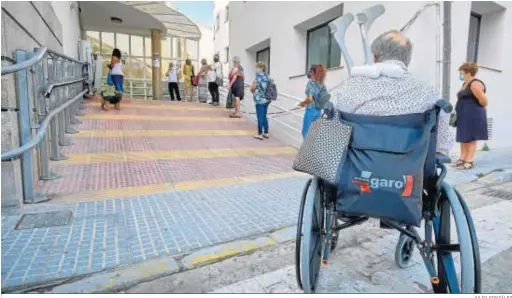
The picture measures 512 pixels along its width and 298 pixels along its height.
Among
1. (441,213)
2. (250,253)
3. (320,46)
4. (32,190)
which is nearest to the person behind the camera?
(441,213)

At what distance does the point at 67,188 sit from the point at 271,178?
2.50 meters

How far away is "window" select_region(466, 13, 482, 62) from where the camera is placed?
25.4ft

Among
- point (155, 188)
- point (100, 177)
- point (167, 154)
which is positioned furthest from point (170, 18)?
point (155, 188)

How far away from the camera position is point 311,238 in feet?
6.39

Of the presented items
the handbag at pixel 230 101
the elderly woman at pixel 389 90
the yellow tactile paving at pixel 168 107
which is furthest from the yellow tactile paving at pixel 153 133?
the elderly woman at pixel 389 90

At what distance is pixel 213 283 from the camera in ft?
7.34

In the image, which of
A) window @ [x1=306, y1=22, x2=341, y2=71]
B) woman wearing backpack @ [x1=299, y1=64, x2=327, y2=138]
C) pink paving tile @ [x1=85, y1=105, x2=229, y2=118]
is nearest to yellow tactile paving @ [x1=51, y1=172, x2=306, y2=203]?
woman wearing backpack @ [x1=299, y1=64, x2=327, y2=138]

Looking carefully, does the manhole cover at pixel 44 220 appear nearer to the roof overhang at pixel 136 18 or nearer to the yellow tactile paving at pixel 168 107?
the yellow tactile paving at pixel 168 107

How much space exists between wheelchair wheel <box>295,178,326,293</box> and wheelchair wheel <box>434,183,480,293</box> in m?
0.65

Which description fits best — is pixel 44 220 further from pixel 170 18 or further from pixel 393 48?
pixel 170 18

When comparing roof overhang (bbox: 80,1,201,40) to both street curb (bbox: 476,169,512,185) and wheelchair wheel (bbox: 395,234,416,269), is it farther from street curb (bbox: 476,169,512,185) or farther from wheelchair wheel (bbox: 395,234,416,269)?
wheelchair wheel (bbox: 395,234,416,269)

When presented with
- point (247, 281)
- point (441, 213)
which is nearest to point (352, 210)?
point (441, 213)

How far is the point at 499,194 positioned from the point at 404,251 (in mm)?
2780

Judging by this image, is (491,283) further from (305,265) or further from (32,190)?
(32,190)
